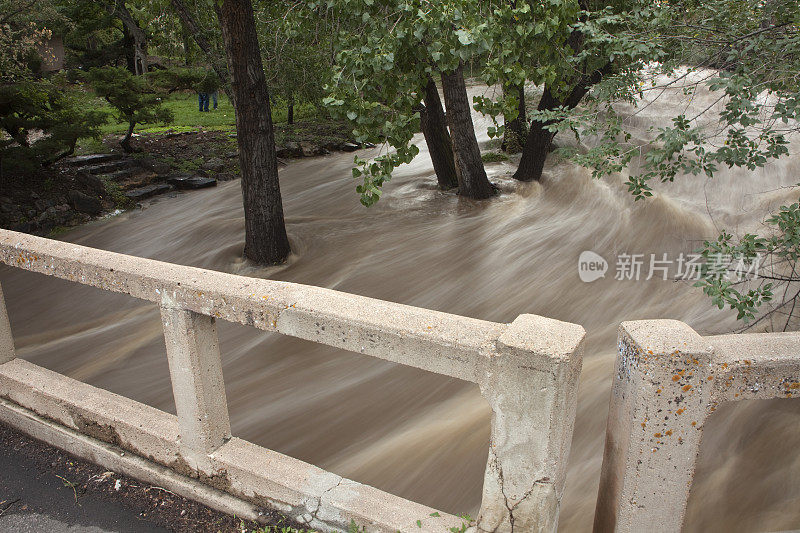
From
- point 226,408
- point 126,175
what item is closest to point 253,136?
point 226,408

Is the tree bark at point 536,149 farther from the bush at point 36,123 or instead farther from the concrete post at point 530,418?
the concrete post at point 530,418

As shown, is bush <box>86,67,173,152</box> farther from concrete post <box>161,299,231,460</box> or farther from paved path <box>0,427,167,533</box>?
concrete post <box>161,299,231,460</box>

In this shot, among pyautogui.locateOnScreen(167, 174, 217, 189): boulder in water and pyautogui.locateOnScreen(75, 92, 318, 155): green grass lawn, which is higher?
pyautogui.locateOnScreen(75, 92, 318, 155): green grass lawn

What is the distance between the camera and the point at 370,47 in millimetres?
4684

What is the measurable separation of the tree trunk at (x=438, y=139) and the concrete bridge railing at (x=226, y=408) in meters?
6.95

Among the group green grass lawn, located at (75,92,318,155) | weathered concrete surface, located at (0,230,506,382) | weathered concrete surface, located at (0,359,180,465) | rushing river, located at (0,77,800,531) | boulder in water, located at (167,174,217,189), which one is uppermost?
green grass lawn, located at (75,92,318,155)

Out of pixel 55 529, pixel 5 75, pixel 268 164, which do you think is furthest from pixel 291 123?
pixel 55 529

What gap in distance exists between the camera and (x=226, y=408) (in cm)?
274

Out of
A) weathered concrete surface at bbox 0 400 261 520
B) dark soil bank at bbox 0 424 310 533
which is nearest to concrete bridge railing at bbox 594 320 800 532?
dark soil bank at bbox 0 424 310 533

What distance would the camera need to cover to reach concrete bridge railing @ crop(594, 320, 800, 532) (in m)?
1.87

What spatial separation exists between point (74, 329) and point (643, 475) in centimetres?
651

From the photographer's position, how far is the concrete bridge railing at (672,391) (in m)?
1.87

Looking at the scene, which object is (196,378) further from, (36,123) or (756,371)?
(36,123)

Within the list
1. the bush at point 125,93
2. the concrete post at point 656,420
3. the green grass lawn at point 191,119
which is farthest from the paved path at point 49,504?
the green grass lawn at point 191,119
